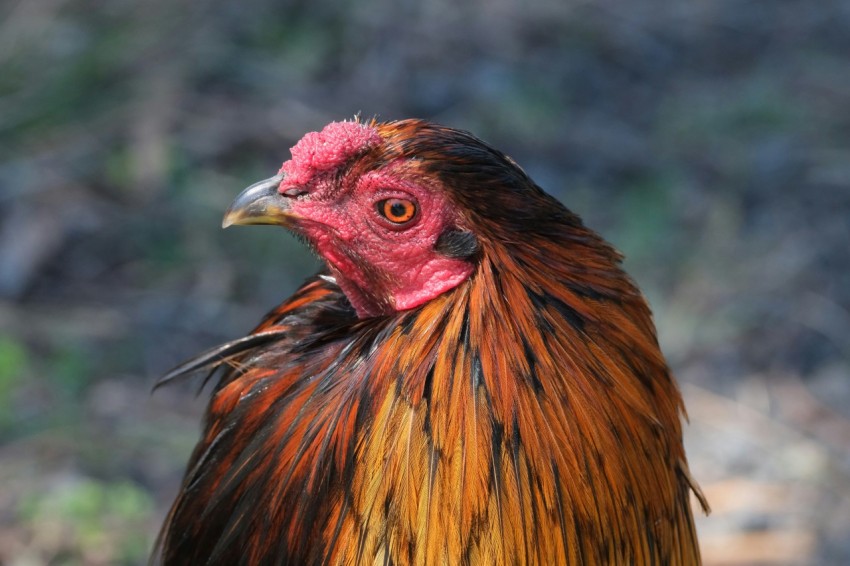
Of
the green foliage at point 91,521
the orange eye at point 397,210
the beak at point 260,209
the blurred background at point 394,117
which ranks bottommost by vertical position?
the green foliage at point 91,521

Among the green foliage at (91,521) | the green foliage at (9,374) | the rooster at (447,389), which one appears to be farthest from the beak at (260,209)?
the green foliage at (9,374)

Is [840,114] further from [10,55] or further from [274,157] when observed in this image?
[10,55]

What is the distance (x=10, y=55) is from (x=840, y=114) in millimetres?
4987

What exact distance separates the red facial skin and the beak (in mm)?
18

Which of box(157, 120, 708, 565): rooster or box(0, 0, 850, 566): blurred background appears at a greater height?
box(0, 0, 850, 566): blurred background

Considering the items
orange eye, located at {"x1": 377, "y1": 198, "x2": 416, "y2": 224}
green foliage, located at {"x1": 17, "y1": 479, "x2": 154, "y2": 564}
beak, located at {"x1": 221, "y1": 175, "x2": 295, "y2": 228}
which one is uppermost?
orange eye, located at {"x1": 377, "y1": 198, "x2": 416, "y2": 224}

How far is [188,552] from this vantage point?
238 centimetres

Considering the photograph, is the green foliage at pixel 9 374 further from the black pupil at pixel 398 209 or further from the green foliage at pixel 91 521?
the black pupil at pixel 398 209

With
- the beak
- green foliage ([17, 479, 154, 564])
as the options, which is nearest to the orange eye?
the beak

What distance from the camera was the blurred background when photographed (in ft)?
14.4

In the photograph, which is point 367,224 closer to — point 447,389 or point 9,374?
point 447,389

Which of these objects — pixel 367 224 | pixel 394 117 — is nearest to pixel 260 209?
pixel 367 224

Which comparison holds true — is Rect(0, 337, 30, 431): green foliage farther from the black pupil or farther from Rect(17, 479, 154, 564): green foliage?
the black pupil

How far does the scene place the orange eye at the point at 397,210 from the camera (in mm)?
2096
